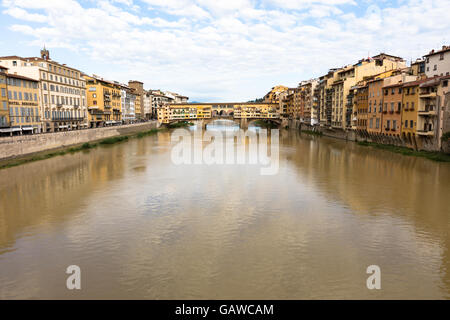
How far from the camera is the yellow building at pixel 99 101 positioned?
62375 millimetres

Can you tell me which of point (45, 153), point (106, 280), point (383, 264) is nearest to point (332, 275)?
point (383, 264)

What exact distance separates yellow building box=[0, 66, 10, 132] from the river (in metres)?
13.3

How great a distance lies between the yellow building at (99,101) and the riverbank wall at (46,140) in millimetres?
7722

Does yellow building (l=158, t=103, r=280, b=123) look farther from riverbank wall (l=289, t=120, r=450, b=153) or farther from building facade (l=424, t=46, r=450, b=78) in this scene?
building facade (l=424, t=46, r=450, b=78)

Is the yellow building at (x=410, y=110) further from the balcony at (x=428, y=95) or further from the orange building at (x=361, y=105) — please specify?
the orange building at (x=361, y=105)

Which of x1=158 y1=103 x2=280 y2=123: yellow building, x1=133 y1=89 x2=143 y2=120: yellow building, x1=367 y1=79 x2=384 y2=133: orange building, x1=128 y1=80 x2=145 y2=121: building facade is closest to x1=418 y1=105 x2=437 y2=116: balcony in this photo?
x1=367 y1=79 x2=384 y2=133: orange building

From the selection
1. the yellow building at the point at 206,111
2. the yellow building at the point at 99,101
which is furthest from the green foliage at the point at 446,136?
the yellow building at the point at 206,111

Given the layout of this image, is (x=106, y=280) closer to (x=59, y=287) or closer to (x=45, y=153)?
(x=59, y=287)

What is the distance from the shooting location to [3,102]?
34.5m

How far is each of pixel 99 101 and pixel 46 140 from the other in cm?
2899

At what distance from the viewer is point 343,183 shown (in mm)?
22312

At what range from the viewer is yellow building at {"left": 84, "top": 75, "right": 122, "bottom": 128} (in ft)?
205

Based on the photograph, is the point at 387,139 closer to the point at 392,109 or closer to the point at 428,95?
the point at 392,109
